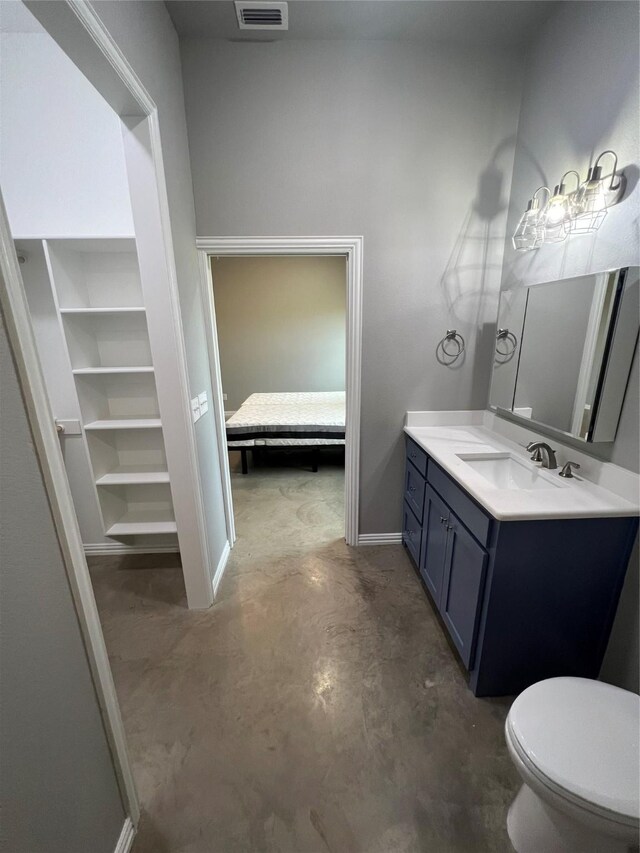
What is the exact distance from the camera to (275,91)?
1.85m

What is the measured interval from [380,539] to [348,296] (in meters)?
1.76

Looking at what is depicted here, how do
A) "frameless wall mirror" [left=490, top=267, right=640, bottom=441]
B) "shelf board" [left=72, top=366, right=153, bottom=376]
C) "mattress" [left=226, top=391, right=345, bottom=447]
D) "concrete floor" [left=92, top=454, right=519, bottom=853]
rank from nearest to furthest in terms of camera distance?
1. "concrete floor" [left=92, top=454, right=519, bottom=853]
2. "frameless wall mirror" [left=490, top=267, right=640, bottom=441]
3. "shelf board" [left=72, top=366, right=153, bottom=376]
4. "mattress" [left=226, top=391, right=345, bottom=447]

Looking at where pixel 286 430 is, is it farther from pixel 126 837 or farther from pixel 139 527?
pixel 126 837

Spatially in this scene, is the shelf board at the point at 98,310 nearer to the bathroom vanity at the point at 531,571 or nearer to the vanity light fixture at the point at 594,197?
the bathroom vanity at the point at 531,571

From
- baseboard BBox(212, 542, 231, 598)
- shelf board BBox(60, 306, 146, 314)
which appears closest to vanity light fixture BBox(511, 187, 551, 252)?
shelf board BBox(60, 306, 146, 314)

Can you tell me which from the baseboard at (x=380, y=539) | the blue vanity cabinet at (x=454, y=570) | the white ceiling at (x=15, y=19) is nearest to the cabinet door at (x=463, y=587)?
the blue vanity cabinet at (x=454, y=570)

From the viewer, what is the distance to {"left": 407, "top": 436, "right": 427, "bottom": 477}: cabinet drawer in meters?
2.04

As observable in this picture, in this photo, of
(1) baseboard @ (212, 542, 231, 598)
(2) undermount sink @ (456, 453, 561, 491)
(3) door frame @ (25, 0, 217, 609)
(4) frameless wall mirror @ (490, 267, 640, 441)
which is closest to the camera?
(3) door frame @ (25, 0, 217, 609)

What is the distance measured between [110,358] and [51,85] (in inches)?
54.2

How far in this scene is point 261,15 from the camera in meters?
1.63

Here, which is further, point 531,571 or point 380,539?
point 380,539

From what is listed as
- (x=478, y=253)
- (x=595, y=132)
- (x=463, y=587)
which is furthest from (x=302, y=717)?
(x=595, y=132)

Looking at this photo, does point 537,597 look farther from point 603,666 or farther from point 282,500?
point 282,500

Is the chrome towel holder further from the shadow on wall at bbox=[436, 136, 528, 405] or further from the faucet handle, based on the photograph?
the faucet handle
